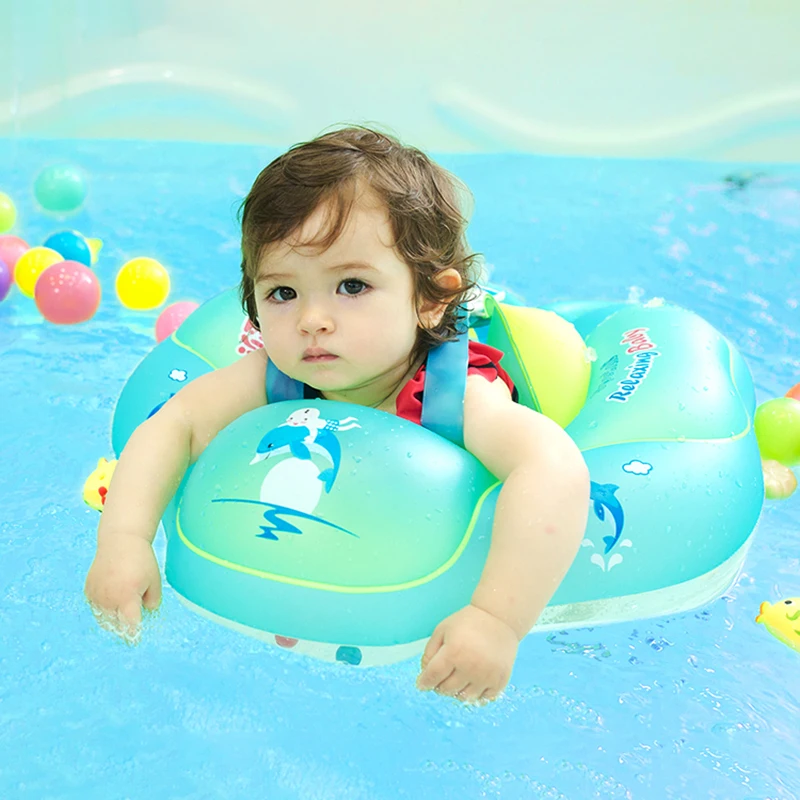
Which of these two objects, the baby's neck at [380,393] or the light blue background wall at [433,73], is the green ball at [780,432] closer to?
the baby's neck at [380,393]

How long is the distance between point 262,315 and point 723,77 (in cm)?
432

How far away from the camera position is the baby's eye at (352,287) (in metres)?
1.55

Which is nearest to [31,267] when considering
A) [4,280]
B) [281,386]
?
[4,280]

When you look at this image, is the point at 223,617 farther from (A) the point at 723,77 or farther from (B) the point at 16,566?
(A) the point at 723,77

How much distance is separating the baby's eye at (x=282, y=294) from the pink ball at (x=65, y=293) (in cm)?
153

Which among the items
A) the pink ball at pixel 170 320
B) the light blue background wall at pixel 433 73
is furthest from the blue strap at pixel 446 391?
the light blue background wall at pixel 433 73

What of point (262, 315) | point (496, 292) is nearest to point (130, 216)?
point (496, 292)

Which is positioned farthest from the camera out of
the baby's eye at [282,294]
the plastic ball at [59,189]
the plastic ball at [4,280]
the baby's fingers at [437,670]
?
the plastic ball at [59,189]

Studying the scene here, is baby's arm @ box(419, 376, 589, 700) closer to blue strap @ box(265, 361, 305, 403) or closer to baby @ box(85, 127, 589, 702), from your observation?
baby @ box(85, 127, 589, 702)

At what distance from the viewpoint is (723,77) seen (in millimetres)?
5273

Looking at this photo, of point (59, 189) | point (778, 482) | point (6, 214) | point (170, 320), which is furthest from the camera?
point (59, 189)

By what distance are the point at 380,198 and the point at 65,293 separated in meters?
1.66

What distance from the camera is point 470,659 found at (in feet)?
4.43

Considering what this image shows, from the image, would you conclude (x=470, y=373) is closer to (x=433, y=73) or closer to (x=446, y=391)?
(x=446, y=391)
